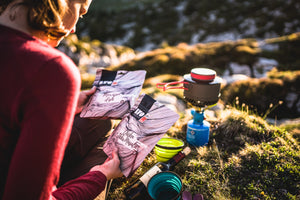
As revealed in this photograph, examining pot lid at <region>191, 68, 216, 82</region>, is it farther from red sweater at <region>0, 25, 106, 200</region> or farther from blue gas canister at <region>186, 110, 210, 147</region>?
red sweater at <region>0, 25, 106, 200</region>

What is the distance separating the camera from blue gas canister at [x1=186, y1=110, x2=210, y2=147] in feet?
8.09

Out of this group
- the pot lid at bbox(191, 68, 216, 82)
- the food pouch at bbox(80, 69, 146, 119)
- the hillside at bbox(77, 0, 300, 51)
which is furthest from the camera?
the hillside at bbox(77, 0, 300, 51)

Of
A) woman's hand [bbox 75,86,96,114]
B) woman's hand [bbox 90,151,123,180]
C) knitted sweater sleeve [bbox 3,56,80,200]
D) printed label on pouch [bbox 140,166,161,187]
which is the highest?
knitted sweater sleeve [bbox 3,56,80,200]

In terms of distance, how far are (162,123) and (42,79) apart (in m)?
1.05

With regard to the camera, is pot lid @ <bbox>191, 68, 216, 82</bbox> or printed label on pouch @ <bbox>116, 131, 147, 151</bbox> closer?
printed label on pouch @ <bbox>116, 131, 147, 151</bbox>

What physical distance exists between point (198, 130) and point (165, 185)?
0.92 metres

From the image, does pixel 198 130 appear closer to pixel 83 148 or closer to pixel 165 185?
pixel 165 185

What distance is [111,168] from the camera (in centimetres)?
146

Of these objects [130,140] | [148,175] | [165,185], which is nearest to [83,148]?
[130,140]

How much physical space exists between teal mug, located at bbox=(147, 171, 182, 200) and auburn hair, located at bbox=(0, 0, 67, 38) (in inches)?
49.3

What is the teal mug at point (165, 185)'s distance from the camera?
1.71 metres

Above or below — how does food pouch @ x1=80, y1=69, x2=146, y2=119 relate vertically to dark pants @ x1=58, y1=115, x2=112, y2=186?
above

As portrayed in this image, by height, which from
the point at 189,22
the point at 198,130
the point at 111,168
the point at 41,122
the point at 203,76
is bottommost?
the point at 189,22

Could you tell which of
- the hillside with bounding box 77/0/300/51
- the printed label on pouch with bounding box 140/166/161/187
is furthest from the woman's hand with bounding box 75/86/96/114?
the hillside with bounding box 77/0/300/51
